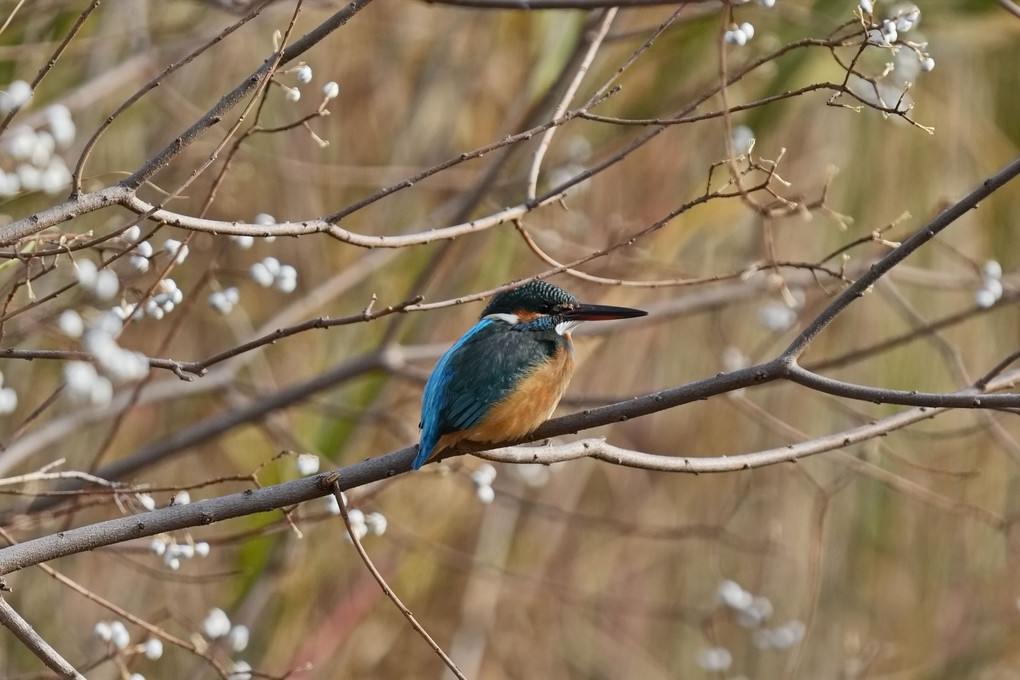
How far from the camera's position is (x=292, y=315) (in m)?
3.35

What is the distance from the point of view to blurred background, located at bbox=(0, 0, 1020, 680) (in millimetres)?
3535

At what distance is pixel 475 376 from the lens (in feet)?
7.08

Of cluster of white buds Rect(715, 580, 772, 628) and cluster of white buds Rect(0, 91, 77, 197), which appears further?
cluster of white buds Rect(715, 580, 772, 628)

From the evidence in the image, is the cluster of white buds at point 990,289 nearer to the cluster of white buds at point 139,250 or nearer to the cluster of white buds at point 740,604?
the cluster of white buds at point 740,604

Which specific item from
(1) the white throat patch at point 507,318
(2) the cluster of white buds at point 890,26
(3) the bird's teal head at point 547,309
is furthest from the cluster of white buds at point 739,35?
(1) the white throat patch at point 507,318

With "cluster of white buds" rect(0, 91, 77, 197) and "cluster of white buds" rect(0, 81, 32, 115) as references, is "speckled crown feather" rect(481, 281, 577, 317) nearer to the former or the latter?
"cluster of white buds" rect(0, 91, 77, 197)

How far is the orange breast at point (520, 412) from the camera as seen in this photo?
6.67ft

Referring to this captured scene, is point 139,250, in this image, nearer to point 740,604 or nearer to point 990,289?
point 990,289

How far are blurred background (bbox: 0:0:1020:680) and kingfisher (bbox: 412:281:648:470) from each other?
32.7 inches

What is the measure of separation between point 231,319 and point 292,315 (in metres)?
0.36

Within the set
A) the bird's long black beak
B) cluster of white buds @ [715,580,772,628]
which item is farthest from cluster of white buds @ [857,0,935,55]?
cluster of white buds @ [715,580,772,628]

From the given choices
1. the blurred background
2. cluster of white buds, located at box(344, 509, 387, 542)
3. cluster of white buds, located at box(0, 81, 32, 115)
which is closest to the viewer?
cluster of white buds, located at box(0, 81, 32, 115)

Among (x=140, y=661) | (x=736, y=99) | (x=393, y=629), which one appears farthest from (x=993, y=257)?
(x=140, y=661)

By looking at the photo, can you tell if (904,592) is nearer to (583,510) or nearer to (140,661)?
(583,510)
